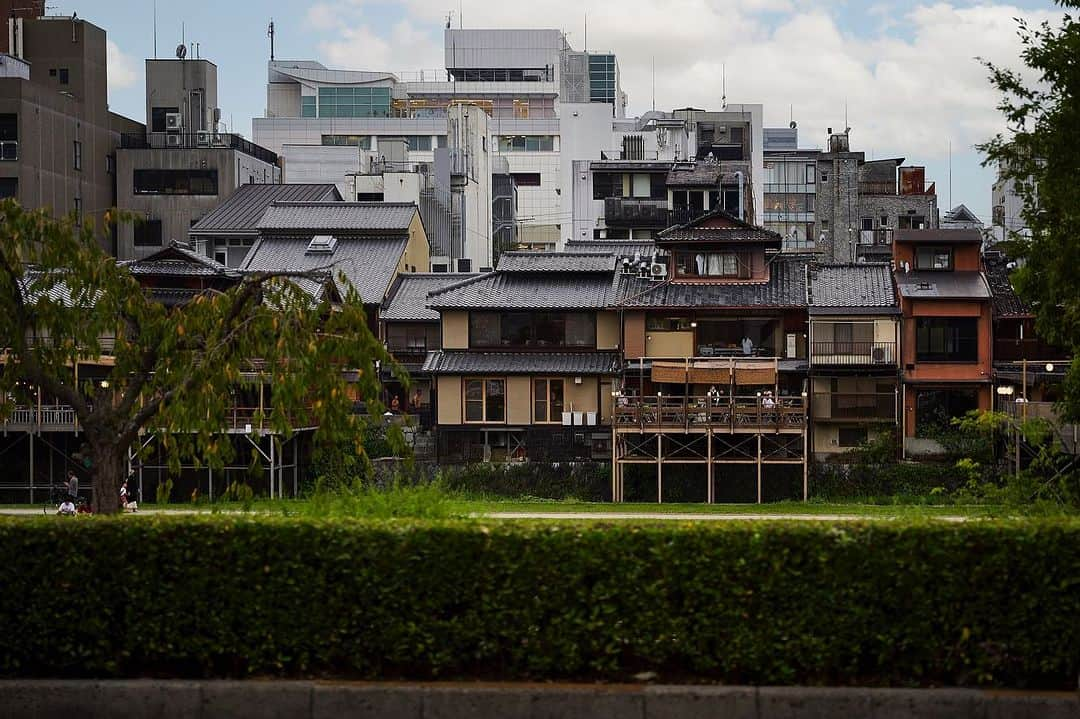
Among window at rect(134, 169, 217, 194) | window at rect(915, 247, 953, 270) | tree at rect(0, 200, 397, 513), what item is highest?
window at rect(134, 169, 217, 194)

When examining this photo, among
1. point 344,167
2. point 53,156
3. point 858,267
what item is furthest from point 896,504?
point 344,167

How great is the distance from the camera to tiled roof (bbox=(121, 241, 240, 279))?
2244 inches

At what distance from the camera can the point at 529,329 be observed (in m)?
56.4

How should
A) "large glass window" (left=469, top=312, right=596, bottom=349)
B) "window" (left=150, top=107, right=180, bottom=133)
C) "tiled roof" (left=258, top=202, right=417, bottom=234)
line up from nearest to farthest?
"large glass window" (left=469, top=312, right=596, bottom=349), "tiled roof" (left=258, top=202, right=417, bottom=234), "window" (left=150, top=107, right=180, bottom=133)

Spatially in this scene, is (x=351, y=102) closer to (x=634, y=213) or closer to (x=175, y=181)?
(x=175, y=181)

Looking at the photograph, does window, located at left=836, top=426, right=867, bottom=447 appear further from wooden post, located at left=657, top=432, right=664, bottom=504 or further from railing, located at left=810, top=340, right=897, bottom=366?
wooden post, located at left=657, top=432, right=664, bottom=504

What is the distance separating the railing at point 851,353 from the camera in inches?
2079

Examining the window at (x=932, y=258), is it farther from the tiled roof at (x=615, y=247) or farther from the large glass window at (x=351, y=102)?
the large glass window at (x=351, y=102)

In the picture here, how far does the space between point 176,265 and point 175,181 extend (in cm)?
2309

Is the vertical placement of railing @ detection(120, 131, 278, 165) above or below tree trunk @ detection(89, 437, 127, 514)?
above

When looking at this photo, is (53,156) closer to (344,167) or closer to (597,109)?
(344,167)

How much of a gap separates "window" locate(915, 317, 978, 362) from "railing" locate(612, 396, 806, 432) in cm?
627

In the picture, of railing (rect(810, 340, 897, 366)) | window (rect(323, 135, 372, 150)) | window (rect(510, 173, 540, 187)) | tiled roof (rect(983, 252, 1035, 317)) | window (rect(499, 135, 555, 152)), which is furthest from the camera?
window (rect(499, 135, 555, 152))

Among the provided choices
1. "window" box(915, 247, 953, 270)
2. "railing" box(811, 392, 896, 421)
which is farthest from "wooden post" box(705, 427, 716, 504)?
"window" box(915, 247, 953, 270)
